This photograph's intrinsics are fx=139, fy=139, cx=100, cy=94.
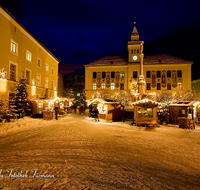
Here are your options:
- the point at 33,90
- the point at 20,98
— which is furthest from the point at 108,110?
the point at 33,90

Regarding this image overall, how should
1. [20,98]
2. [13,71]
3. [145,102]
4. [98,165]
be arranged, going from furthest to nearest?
1. [13,71]
2. [20,98]
3. [145,102]
4. [98,165]

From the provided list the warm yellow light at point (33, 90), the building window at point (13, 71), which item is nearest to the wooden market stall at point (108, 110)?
the building window at point (13, 71)

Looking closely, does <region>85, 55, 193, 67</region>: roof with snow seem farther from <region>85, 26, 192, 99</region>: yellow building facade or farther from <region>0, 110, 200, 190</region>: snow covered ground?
<region>0, 110, 200, 190</region>: snow covered ground

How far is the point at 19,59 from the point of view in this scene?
64.6 ft

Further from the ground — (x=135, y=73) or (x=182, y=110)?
(x=135, y=73)

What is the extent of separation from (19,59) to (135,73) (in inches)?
1179

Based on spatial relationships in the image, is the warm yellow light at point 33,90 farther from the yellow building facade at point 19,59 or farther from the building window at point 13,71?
the building window at point 13,71

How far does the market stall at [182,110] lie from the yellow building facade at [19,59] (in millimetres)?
17317

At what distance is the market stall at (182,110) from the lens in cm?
1397

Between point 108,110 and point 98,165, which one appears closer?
point 98,165

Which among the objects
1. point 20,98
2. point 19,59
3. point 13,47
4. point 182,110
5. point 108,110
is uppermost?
point 13,47

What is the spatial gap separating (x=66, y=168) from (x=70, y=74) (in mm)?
55337

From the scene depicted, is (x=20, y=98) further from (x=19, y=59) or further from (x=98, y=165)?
(x=98, y=165)

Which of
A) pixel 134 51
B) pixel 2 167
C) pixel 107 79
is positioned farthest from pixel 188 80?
pixel 2 167
